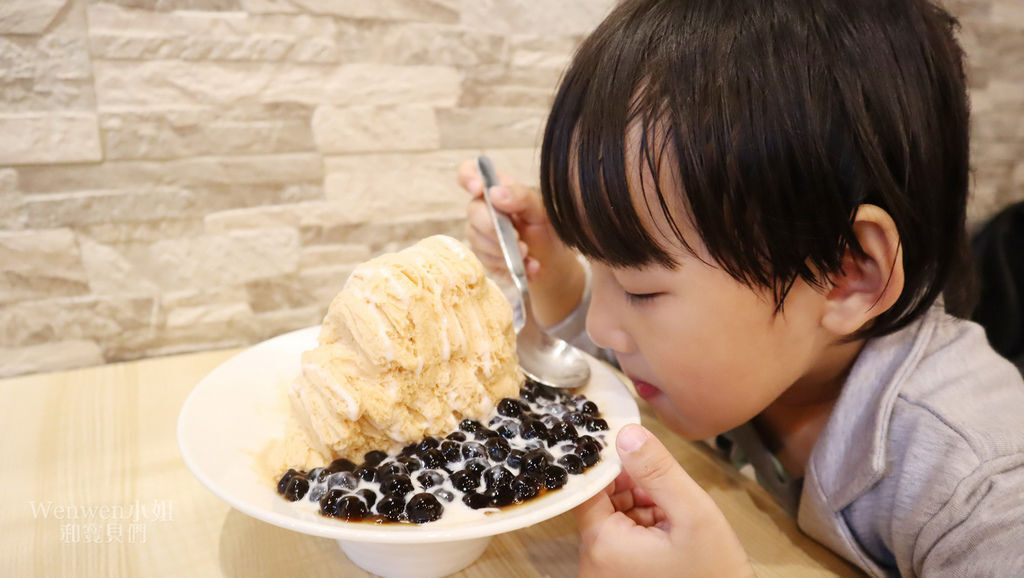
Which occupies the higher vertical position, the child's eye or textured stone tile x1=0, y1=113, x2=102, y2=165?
the child's eye

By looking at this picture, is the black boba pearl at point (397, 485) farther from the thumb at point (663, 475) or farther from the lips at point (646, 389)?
the lips at point (646, 389)

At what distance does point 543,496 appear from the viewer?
56 centimetres

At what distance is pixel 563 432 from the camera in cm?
64

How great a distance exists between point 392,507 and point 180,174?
0.72 meters

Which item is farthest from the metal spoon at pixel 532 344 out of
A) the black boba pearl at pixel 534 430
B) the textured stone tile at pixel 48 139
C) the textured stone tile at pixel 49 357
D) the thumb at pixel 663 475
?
the textured stone tile at pixel 49 357

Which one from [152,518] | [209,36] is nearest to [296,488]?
[152,518]

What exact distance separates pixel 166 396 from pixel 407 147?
0.57 meters

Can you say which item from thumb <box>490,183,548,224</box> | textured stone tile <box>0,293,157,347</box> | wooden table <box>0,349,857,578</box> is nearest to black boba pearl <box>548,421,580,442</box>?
wooden table <box>0,349,857,578</box>

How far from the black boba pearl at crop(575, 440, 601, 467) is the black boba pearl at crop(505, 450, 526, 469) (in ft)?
0.18

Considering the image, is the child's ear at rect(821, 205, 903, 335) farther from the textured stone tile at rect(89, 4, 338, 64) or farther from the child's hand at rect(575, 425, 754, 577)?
the textured stone tile at rect(89, 4, 338, 64)

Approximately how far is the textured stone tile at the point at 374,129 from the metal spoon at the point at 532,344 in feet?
0.78

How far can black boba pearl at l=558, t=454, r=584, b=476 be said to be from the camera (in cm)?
59

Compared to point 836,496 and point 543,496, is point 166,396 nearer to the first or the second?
point 543,496

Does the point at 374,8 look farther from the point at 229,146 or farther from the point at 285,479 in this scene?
the point at 285,479
